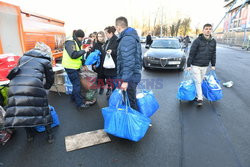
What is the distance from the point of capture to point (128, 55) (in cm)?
250

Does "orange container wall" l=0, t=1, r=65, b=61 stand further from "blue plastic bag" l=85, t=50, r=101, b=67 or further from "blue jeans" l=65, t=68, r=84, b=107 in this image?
"blue plastic bag" l=85, t=50, r=101, b=67

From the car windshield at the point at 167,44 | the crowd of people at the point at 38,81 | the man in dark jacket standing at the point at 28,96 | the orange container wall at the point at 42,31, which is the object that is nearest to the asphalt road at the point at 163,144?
the crowd of people at the point at 38,81

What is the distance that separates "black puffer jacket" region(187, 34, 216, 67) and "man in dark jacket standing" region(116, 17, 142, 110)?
1.90 meters

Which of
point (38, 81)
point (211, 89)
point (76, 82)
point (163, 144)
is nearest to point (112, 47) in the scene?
point (76, 82)

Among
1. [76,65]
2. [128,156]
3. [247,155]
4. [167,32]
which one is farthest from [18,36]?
[167,32]

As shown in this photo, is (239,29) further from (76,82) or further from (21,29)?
(76,82)

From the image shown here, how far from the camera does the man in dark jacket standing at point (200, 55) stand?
3886 millimetres

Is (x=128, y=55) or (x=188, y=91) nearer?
(x=128, y=55)

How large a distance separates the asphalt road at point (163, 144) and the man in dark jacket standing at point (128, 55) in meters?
1.03

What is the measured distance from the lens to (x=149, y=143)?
2.78 m

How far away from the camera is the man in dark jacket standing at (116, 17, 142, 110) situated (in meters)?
2.51

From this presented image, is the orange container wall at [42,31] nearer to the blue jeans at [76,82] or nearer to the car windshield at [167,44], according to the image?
the blue jeans at [76,82]

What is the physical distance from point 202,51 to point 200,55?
100 millimetres

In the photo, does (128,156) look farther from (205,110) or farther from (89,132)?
(205,110)
